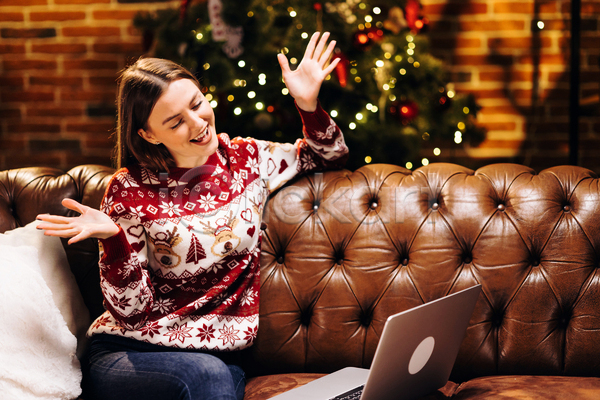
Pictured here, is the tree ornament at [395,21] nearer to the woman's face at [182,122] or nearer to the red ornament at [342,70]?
the red ornament at [342,70]

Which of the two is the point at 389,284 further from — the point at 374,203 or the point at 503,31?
the point at 503,31

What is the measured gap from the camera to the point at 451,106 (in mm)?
1901

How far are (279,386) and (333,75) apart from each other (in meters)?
1.14

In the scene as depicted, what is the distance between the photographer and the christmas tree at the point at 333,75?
1.75 metres

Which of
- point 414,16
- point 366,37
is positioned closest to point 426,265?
point 366,37

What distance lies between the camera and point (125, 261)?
1041 millimetres

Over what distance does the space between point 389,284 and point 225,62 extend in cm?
106

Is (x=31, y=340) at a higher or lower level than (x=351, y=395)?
higher

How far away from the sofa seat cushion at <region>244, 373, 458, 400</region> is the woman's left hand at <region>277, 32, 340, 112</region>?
0.71 meters

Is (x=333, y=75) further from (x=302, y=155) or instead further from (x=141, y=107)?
(x=141, y=107)

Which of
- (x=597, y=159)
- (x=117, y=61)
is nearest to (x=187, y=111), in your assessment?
(x=117, y=61)

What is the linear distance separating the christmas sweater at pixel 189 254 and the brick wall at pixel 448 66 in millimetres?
1252

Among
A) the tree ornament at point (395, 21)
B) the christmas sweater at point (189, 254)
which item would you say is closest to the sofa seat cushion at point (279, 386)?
the christmas sweater at point (189, 254)

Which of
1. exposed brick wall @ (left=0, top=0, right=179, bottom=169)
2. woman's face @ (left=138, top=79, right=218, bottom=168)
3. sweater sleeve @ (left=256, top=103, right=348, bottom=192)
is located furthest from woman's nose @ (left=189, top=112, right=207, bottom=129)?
exposed brick wall @ (left=0, top=0, right=179, bottom=169)
